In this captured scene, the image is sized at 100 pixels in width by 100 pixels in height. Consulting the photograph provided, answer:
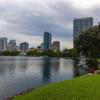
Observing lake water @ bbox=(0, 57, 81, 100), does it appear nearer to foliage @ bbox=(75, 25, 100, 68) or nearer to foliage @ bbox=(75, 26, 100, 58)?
foliage @ bbox=(75, 25, 100, 68)

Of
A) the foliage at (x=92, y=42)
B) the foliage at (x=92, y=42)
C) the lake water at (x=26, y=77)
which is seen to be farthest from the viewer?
the foliage at (x=92, y=42)

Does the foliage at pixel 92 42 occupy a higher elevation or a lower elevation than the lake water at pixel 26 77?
higher

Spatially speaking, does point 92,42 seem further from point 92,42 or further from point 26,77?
point 26,77

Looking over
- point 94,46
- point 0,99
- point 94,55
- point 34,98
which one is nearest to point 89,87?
point 34,98

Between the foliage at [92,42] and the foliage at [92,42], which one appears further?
the foliage at [92,42]

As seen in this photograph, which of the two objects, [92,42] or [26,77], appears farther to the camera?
[92,42]

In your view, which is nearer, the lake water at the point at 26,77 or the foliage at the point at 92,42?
the lake water at the point at 26,77

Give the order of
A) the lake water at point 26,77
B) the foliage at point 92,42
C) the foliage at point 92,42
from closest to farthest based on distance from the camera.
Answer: the lake water at point 26,77 → the foliage at point 92,42 → the foliage at point 92,42

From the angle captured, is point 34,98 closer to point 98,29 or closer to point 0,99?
point 0,99

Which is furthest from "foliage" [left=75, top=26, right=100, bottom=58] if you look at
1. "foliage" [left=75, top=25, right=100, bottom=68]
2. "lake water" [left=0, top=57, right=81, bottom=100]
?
"lake water" [left=0, top=57, right=81, bottom=100]

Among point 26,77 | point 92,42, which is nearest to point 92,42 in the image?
point 92,42

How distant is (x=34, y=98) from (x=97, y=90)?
5289 millimetres

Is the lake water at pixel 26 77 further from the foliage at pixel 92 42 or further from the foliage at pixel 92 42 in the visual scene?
the foliage at pixel 92 42

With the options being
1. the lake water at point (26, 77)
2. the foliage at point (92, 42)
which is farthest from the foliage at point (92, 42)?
the lake water at point (26, 77)
